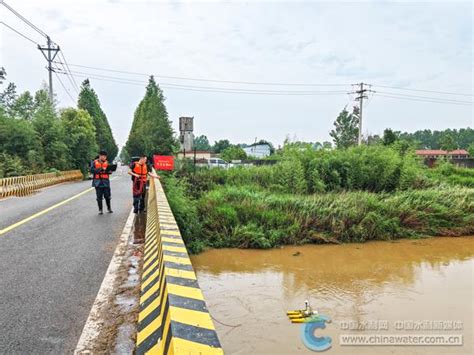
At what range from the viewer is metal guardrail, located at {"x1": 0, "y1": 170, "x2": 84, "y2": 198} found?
54.4ft

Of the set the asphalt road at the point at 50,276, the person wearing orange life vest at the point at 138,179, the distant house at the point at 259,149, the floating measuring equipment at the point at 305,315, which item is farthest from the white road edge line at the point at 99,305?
the distant house at the point at 259,149

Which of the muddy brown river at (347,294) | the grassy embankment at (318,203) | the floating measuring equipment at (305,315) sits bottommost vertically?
the muddy brown river at (347,294)

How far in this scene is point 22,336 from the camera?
10.8 feet

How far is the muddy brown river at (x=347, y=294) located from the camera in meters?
5.54

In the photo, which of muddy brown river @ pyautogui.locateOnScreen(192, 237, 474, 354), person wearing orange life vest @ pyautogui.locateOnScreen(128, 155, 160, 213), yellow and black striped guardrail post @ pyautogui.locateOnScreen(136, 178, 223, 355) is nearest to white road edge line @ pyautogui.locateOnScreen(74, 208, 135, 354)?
yellow and black striped guardrail post @ pyautogui.locateOnScreen(136, 178, 223, 355)

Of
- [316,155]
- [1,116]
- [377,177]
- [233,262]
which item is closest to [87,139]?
[1,116]

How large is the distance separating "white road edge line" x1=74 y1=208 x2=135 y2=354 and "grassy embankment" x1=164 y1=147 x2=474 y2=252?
11.9 ft

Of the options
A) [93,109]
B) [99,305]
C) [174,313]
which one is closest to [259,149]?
[93,109]

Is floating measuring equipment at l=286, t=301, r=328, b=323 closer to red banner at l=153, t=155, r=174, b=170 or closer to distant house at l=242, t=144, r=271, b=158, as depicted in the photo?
red banner at l=153, t=155, r=174, b=170

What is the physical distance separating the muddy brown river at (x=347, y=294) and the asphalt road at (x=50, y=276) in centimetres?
214

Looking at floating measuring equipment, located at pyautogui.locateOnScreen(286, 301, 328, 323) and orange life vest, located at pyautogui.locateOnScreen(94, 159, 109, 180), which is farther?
orange life vest, located at pyautogui.locateOnScreen(94, 159, 109, 180)

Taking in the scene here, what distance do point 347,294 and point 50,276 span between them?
5.38 metres

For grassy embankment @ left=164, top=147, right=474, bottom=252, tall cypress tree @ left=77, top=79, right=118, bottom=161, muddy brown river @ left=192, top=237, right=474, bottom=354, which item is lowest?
muddy brown river @ left=192, top=237, right=474, bottom=354

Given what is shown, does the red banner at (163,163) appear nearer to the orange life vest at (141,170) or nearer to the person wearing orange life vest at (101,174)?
the person wearing orange life vest at (101,174)
